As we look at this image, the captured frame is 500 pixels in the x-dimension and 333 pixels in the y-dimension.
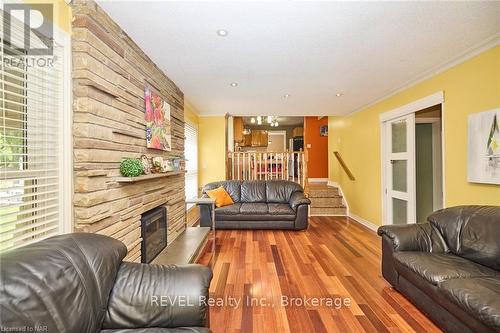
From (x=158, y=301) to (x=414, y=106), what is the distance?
4.11 m

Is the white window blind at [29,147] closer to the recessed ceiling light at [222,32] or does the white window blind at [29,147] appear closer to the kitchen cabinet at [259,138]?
the recessed ceiling light at [222,32]

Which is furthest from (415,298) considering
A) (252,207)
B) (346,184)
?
(346,184)

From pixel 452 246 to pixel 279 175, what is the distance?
437 centimetres

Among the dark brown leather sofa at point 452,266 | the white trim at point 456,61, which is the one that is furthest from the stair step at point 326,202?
the dark brown leather sofa at point 452,266

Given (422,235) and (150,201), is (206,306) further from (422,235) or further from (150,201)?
(422,235)

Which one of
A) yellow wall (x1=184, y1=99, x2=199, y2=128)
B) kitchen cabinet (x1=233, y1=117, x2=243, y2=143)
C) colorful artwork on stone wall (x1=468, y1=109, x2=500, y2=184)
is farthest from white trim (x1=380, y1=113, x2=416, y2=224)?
kitchen cabinet (x1=233, y1=117, x2=243, y2=143)

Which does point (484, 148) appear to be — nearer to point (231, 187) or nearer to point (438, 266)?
point (438, 266)

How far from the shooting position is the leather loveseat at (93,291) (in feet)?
3.28

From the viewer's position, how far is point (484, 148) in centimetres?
255

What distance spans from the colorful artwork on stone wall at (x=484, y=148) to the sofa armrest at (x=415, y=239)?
30.0 inches

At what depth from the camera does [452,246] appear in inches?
95.2

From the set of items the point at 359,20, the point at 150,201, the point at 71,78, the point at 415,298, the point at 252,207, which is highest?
the point at 359,20

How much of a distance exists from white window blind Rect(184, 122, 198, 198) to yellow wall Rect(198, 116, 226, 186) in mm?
306

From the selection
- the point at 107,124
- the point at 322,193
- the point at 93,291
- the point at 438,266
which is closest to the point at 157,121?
the point at 107,124
